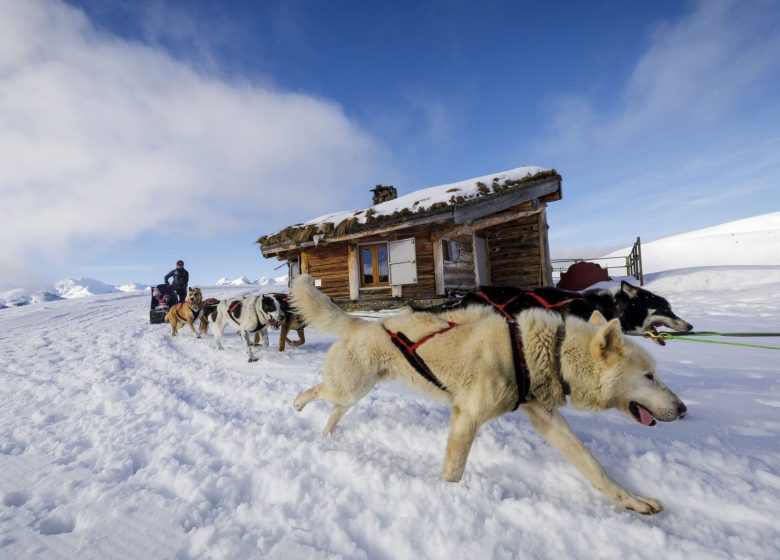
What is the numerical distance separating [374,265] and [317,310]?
10167 mm

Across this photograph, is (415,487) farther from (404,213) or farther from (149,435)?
(404,213)

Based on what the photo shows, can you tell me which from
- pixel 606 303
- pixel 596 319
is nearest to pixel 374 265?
pixel 606 303

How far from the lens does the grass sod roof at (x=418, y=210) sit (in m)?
11.2

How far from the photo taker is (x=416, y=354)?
2.64 meters

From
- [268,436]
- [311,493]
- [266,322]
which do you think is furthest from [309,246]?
[311,493]

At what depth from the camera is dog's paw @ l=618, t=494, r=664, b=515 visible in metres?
1.89

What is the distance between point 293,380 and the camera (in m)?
4.86

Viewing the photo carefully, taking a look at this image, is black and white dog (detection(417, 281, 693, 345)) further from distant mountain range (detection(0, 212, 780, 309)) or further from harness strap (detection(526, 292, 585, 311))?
distant mountain range (detection(0, 212, 780, 309))

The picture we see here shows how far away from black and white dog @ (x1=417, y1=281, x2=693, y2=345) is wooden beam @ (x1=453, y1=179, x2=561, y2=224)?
6.68m

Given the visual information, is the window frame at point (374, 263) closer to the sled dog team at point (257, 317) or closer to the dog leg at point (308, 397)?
the sled dog team at point (257, 317)

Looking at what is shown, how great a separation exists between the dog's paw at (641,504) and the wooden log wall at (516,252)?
502 inches

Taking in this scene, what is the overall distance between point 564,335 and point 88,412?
15.8 ft

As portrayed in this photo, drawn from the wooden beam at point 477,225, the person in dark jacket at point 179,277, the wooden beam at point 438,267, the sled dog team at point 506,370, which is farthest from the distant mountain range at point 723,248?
the sled dog team at point 506,370

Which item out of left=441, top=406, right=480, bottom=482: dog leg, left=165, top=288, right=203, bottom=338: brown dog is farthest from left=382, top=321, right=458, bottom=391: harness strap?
left=165, top=288, right=203, bottom=338: brown dog
